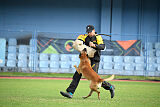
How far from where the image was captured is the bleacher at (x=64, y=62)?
15.5 m

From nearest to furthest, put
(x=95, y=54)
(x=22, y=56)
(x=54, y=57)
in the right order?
(x=95, y=54)
(x=22, y=56)
(x=54, y=57)

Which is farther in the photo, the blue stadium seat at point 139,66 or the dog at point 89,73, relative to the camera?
the blue stadium seat at point 139,66

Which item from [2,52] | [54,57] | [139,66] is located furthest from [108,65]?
[2,52]

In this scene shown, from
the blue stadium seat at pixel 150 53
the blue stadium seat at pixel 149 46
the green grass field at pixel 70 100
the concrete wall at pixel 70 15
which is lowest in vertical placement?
the green grass field at pixel 70 100

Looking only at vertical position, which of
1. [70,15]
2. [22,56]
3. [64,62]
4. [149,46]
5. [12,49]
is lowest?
[64,62]

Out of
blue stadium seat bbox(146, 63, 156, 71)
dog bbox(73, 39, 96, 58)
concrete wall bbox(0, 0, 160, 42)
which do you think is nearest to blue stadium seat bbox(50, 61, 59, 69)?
concrete wall bbox(0, 0, 160, 42)

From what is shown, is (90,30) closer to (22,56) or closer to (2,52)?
(22,56)

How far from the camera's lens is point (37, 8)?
1848 cm

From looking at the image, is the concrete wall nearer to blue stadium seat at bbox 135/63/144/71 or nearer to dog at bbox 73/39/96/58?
blue stadium seat at bbox 135/63/144/71

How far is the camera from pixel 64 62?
15.7m

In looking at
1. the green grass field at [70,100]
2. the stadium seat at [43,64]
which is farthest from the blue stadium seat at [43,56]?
the green grass field at [70,100]

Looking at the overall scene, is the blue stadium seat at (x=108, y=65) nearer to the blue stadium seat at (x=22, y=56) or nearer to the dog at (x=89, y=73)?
the blue stadium seat at (x=22, y=56)

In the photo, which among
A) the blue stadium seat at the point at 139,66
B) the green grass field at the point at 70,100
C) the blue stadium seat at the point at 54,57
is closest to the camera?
the green grass field at the point at 70,100

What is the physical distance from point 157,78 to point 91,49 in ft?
32.4
